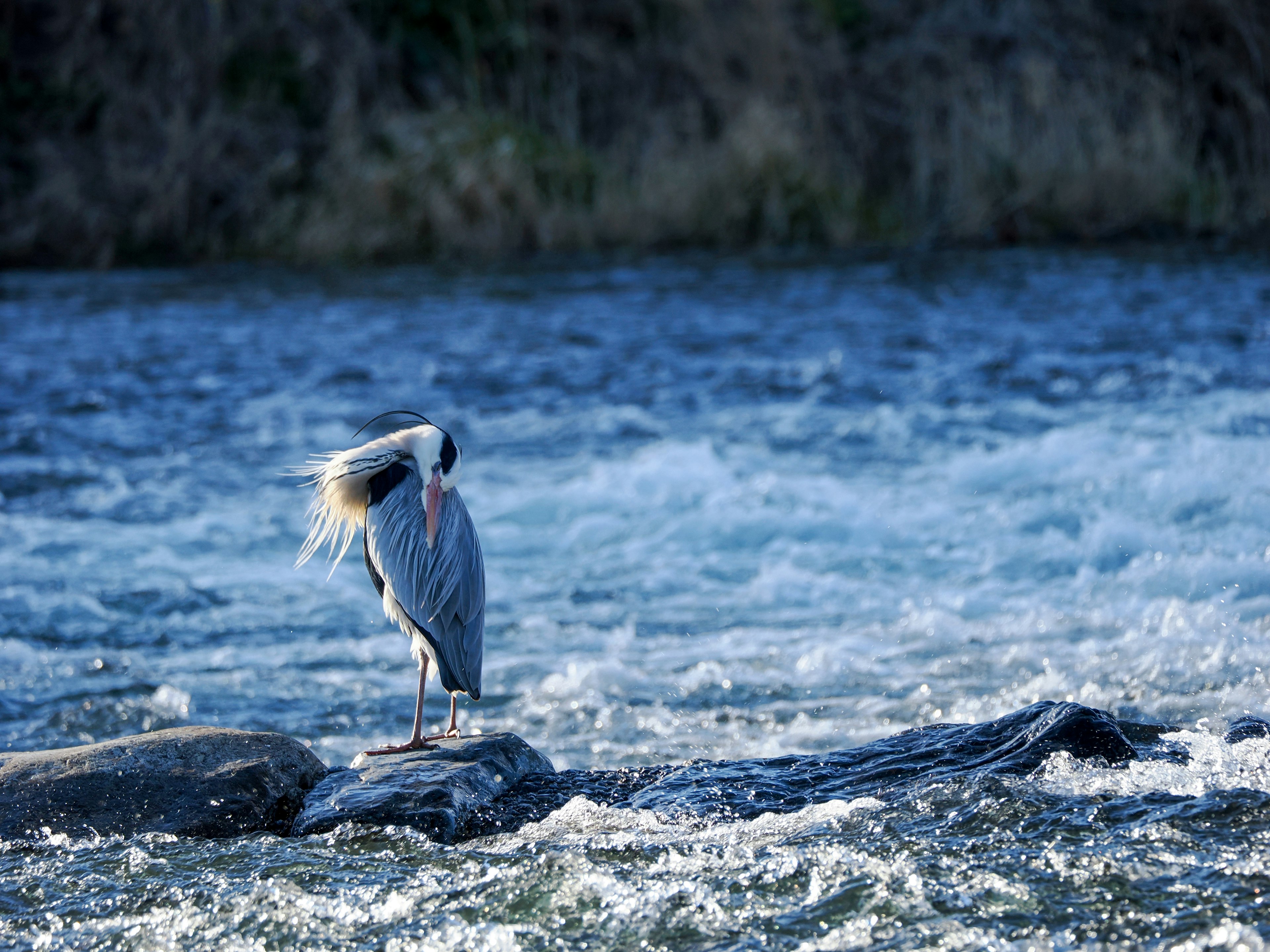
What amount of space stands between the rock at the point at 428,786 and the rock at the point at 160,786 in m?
0.10

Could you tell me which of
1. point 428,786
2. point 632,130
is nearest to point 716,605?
point 428,786

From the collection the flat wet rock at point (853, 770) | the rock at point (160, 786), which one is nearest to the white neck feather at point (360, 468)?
the rock at point (160, 786)

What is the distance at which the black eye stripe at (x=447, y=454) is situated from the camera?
11.3ft

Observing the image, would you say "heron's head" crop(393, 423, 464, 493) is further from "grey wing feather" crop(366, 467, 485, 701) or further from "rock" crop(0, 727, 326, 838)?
"rock" crop(0, 727, 326, 838)

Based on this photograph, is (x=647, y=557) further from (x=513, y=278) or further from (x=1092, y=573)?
(x=513, y=278)

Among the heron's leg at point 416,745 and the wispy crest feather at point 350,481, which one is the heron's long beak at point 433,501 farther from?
the heron's leg at point 416,745

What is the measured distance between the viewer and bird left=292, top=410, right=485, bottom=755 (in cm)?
345

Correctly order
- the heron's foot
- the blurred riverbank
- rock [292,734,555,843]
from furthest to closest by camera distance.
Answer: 1. the blurred riverbank
2. the heron's foot
3. rock [292,734,555,843]

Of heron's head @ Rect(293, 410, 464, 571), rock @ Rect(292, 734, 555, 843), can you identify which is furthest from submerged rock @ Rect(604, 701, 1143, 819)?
heron's head @ Rect(293, 410, 464, 571)

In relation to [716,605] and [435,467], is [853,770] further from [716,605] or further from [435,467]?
[716,605]

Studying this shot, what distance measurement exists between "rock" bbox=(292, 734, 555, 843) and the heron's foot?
2 cm

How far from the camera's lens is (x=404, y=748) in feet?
10.9

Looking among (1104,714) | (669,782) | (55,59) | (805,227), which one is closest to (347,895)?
(669,782)

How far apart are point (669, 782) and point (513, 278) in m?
10.1
